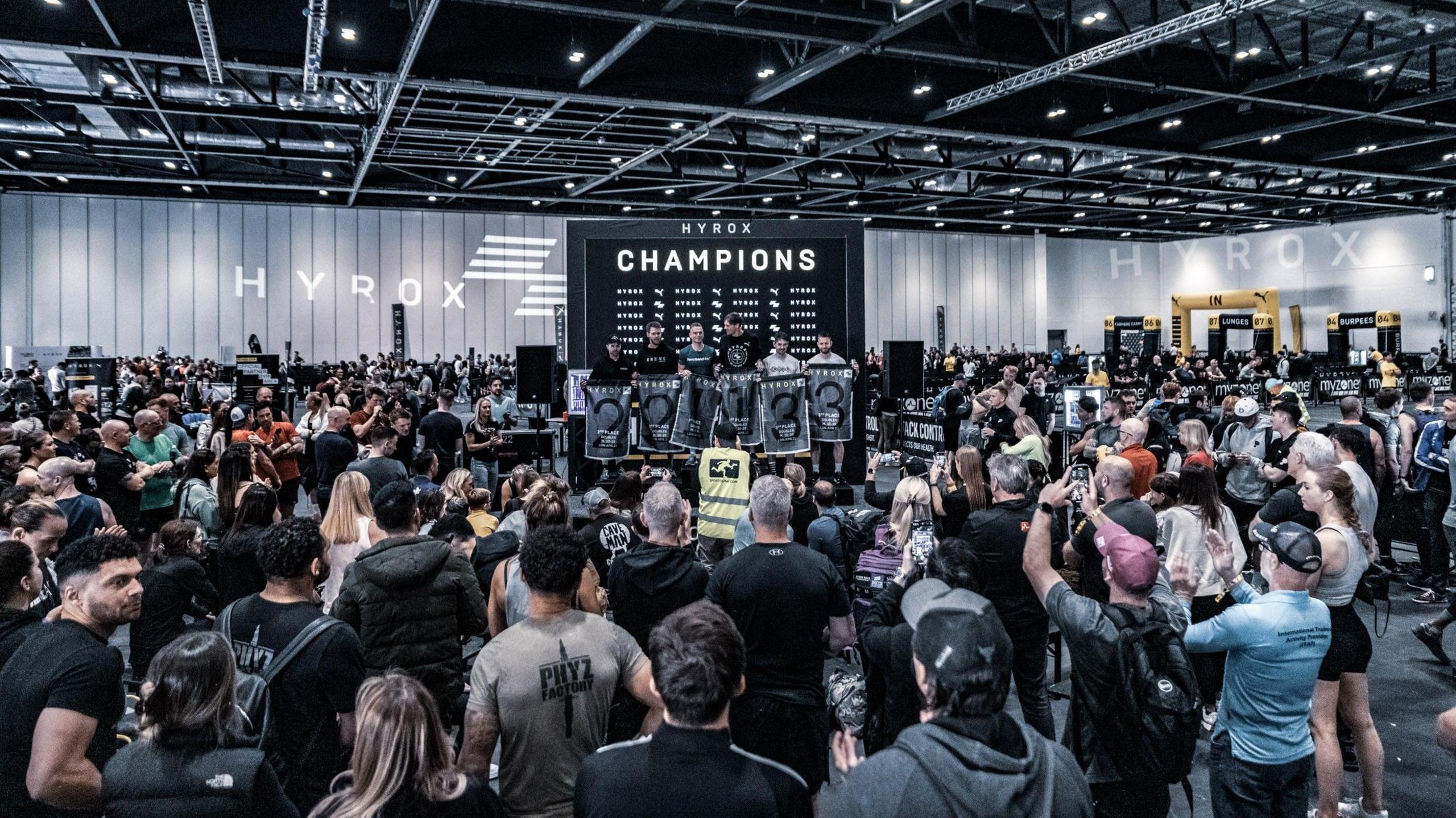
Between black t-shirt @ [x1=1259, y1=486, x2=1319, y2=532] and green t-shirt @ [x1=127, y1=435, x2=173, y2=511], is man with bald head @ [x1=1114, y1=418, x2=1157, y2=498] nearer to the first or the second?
black t-shirt @ [x1=1259, y1=486, x2=1319, y2=532]

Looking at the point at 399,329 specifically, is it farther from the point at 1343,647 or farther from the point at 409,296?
the point at 1343,647

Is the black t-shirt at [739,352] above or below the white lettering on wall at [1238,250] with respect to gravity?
below

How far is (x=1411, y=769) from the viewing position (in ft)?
15.4

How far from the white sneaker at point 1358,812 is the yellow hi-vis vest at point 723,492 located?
368 centimetres

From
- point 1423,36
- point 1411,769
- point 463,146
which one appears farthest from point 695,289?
point 463,146

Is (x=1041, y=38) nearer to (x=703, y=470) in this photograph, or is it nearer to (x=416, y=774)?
(x=703, y=470)

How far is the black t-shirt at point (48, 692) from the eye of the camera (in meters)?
2.60

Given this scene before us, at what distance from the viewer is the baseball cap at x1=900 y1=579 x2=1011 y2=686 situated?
1.94 metres

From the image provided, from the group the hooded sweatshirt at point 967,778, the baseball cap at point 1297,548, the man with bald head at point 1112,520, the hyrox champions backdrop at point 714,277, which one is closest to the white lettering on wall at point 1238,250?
the hyrox champions backdrop at point 714,277

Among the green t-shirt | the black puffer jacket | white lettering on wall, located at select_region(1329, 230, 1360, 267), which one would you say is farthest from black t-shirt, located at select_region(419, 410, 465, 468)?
white lettering on wall, located at select_region(1329, 230, 1360, 267)

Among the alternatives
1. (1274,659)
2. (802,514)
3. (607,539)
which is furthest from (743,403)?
(1274,659)

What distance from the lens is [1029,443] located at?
7.14 meters

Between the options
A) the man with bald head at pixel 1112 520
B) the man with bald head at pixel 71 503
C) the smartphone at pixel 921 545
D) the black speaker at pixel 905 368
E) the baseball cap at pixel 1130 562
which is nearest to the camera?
the baseball cap at pixel 1130 562

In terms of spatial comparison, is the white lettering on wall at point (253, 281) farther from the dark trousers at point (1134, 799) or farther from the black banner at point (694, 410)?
the dark trousers at point (1134, 799)
